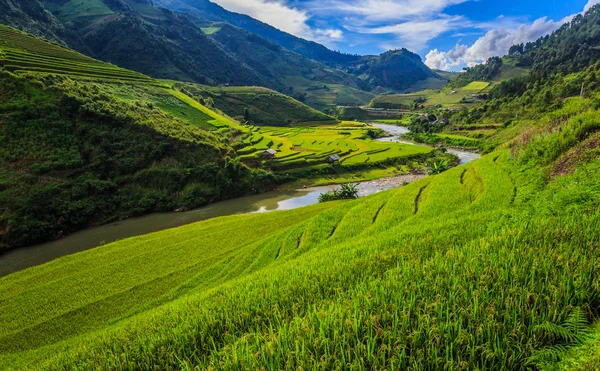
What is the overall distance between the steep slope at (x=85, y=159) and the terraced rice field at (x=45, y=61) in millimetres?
375

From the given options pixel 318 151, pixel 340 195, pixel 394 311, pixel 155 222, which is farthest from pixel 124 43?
pixel 394 311

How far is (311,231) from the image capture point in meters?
16.4

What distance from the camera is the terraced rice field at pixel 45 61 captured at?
51138 mm

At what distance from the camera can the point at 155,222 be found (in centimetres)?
3828

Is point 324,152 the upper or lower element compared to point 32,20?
lower

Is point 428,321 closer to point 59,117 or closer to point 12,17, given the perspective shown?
point 59,117

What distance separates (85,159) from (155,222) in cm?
1562

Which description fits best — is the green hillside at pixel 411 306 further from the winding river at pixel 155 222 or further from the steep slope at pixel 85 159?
the steep slope at pixel 85 159

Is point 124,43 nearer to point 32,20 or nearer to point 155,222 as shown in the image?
point 32,20

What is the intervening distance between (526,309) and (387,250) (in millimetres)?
4090

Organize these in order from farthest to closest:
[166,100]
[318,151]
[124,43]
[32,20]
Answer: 1. [124,43]
2. [32,20]
3. [166,100]
4. [318,151]

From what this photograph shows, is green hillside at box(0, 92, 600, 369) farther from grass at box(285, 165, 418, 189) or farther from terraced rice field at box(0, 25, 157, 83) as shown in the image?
terraced rice field at box(0, 25, 157, 83)

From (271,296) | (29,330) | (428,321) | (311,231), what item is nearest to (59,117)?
(29,330)

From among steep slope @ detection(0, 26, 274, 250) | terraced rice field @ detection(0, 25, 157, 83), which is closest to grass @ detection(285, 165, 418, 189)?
steep slope @ detection(0, 26, 274, 250)
